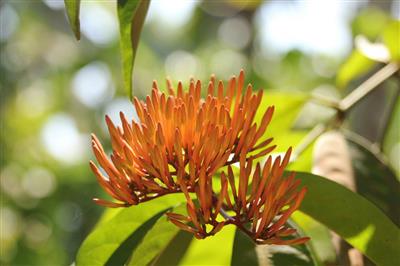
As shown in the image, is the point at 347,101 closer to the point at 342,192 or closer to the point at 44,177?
the point at 342,192

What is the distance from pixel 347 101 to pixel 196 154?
70 cm

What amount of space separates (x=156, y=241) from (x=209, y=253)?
0.18 metres

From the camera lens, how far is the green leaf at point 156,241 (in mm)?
1023

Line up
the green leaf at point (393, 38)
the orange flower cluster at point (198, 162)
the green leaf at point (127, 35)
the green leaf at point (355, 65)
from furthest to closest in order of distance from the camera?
the green leaf at point (355, 65)
the green leaf at point (393, 38)
the green leaf at point (127, 35)
the orange flower cluster at point (198, 162)

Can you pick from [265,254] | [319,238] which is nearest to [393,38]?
[319,238]

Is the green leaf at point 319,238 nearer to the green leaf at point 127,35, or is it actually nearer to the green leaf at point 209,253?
the green leaf at point 209,253

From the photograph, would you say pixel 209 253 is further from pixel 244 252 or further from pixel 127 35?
pixel 127 35

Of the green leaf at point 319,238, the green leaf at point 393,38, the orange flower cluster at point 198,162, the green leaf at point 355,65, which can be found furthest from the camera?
the green leaf at point 355,65

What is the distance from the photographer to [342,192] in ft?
3.42

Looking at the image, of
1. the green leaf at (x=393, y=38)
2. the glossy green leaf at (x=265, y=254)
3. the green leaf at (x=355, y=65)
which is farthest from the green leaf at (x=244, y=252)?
the green leaf at (x=355, y=65)

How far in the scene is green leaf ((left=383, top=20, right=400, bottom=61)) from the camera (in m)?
1.56

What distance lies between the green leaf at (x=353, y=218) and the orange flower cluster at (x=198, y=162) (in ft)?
0.47

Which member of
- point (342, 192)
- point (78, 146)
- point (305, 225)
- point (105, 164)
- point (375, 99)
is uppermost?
point (105, 164)

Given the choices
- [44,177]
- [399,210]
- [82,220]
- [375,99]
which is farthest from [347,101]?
[44,177]
